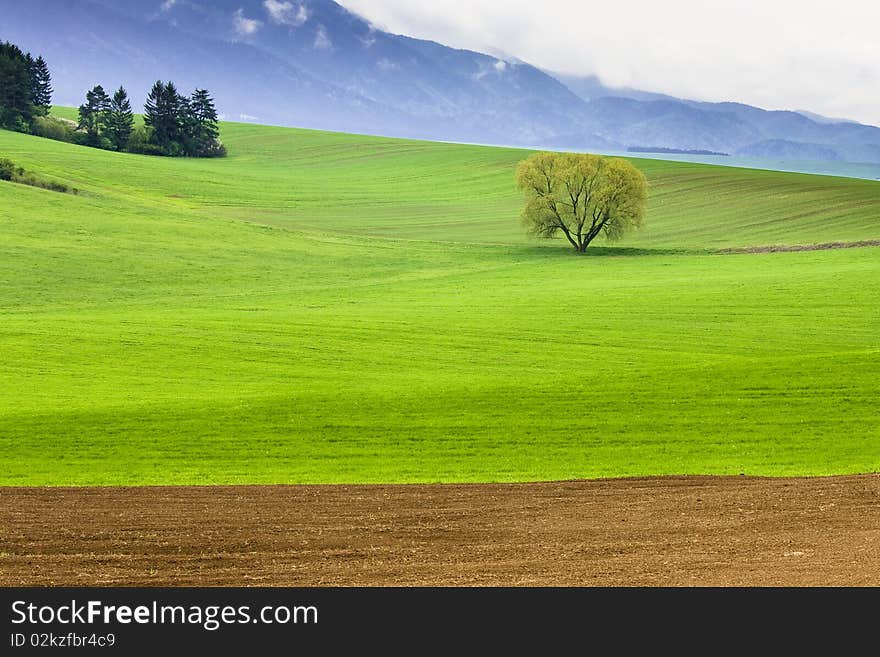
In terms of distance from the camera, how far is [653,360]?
36.6 m

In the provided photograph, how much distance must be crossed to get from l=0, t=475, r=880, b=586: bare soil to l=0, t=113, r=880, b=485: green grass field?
2.08m

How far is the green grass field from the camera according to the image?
2488cm

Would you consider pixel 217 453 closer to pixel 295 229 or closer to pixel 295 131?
pixel 295 229

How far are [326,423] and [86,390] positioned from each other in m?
8.95

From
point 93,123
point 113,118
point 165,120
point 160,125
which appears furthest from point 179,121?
point 93,123

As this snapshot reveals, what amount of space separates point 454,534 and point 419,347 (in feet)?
71.3

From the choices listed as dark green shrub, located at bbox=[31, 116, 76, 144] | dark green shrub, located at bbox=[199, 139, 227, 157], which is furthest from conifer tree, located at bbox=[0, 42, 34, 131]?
dark green shrub, located at bbox=[199, 139, 227, 157]

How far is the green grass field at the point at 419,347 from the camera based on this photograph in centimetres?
2488

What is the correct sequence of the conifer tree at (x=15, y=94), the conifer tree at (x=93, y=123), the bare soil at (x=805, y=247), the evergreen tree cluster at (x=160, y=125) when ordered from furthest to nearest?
the evergreen tree cluster at (x=160, y=125), the conifer tree at (x=93, y=123), the conifer tree at (x=15, y=94), the bare soil at (x=805, y=247)

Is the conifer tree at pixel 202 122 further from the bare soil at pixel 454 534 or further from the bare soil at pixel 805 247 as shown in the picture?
the bare soil at pixel 454 534

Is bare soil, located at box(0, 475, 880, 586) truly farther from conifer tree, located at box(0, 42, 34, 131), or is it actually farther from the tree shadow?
conifer tree, located at box(0, 42, 34, 131)

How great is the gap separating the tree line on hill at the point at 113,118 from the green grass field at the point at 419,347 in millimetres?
42192

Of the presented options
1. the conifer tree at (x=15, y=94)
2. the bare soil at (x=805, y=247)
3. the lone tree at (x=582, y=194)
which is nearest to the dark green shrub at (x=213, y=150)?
the conifer tree at (x=15, y=94)

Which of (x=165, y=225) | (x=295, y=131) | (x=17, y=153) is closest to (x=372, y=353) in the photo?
(x=165, y=225)
